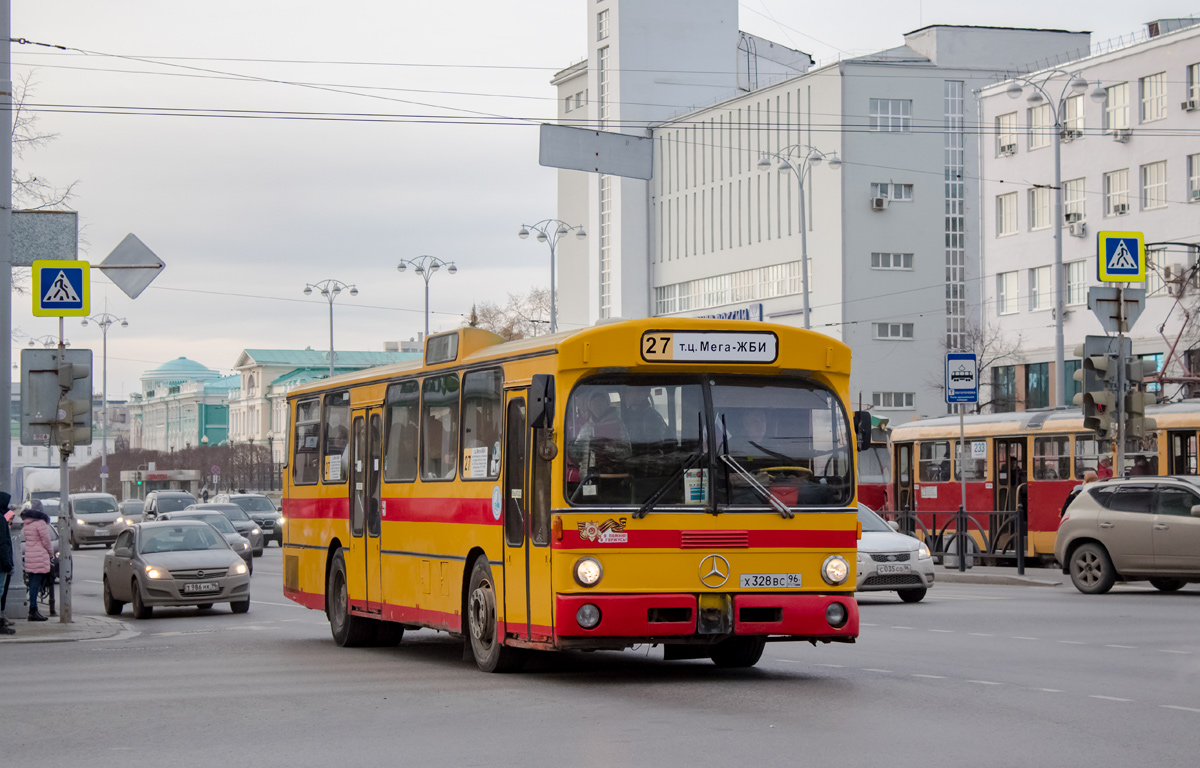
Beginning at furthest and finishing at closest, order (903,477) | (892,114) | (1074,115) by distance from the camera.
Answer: (892,114) < (1074,115) < (903,477)

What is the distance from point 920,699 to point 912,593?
12179 millimetres

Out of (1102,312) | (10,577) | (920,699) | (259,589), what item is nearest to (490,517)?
(920,699)

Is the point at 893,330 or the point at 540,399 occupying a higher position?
the point at 893,330

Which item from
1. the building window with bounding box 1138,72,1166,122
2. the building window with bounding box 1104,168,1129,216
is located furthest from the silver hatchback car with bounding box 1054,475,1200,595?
the building window with bounding box 1104,168,1129,216

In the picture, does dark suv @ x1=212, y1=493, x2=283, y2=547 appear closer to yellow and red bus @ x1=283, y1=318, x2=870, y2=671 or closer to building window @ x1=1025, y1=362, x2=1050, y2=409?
building window @ x1=1025, y1=362, x2=1050, y2=409

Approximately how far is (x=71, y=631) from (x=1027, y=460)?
1961 cm

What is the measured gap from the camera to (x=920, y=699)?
38.2 feet

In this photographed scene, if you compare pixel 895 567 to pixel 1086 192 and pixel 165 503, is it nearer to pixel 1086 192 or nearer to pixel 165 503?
pixel 165 503

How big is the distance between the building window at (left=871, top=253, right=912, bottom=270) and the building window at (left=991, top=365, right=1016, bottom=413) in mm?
16561

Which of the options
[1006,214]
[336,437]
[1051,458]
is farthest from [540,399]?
[1006,214]

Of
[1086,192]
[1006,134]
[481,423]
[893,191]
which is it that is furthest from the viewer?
[893,191]

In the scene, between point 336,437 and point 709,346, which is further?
point 336,437

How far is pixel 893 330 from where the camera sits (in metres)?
85.1

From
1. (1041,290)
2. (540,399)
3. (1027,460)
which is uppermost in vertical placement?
(1041,290)
